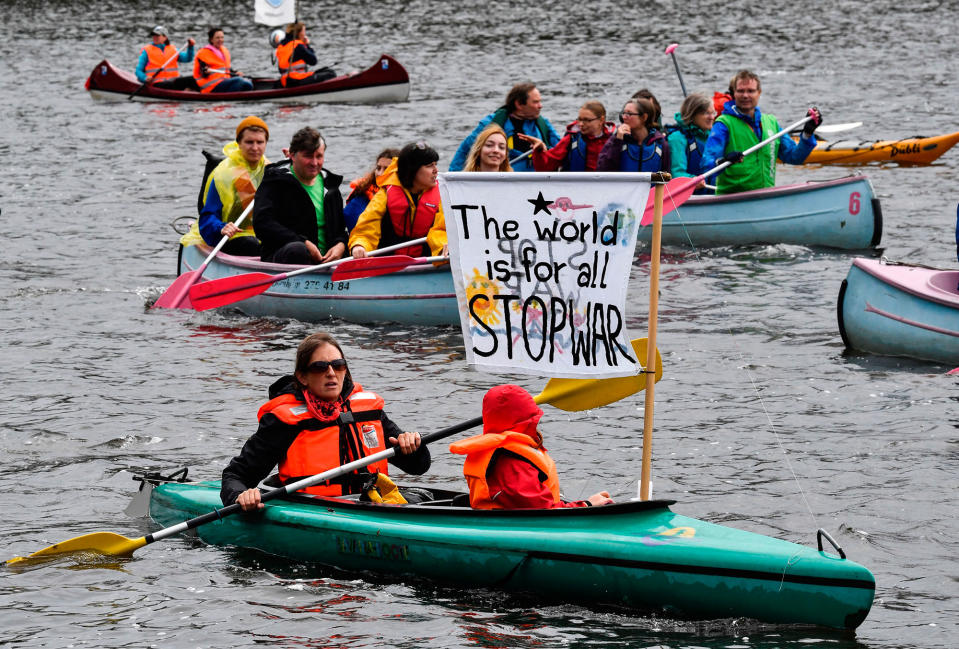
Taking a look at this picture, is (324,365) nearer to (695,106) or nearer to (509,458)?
(509,458)

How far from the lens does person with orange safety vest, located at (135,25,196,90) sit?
26.3m

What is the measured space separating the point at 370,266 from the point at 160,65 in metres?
17.3

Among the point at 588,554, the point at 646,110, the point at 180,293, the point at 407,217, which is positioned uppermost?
the point at 646,110

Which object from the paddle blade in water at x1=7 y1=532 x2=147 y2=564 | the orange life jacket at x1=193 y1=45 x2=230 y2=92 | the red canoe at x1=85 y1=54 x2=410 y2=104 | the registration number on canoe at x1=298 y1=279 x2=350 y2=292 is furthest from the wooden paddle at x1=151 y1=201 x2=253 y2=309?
the orange life jacket at x1=193 y1=45 x2=230 y2=92

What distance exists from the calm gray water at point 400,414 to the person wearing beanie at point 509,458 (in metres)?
0.46

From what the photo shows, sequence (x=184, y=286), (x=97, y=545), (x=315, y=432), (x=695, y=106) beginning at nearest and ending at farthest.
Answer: (x=315, y=432) → (x=97, y=545) → (x=184, y=286) → (x=695, y=106)

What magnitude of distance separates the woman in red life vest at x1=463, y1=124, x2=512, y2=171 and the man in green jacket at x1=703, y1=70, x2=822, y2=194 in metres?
3.31

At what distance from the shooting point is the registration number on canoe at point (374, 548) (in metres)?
6.66

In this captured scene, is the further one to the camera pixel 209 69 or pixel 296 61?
pixel 296 61

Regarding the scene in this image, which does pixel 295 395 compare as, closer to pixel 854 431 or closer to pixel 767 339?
pixel 854 431

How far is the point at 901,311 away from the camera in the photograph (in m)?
10.3

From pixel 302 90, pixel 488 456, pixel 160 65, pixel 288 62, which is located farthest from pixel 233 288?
pixel 160 65

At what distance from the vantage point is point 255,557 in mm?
7164

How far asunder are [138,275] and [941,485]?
28.1 ft
